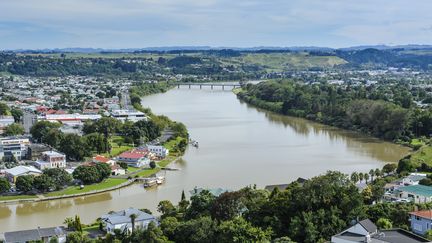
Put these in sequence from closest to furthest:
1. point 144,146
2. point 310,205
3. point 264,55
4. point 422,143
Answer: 1. point 310,205
2. point 144,146
3. point 422,143
4. point 264,55

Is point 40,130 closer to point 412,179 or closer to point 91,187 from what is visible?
point 91,187

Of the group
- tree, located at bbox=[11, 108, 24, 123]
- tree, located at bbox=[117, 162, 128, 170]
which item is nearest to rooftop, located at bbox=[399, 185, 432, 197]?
tree, located at bbox=[117, 162, 128, 170]

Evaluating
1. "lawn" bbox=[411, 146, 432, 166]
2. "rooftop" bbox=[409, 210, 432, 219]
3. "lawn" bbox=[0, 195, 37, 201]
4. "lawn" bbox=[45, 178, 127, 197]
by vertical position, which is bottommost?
"lawn" bbox=[0, 195, 37, 201]

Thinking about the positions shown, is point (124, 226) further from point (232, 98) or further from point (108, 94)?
point (232, 98)

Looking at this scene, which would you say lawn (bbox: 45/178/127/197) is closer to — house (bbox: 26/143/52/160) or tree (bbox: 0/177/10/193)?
tree (bbox: 0/177/10/193)

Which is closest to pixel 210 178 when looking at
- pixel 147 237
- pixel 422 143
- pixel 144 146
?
pixel 144 146

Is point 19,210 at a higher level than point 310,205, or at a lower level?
lower
